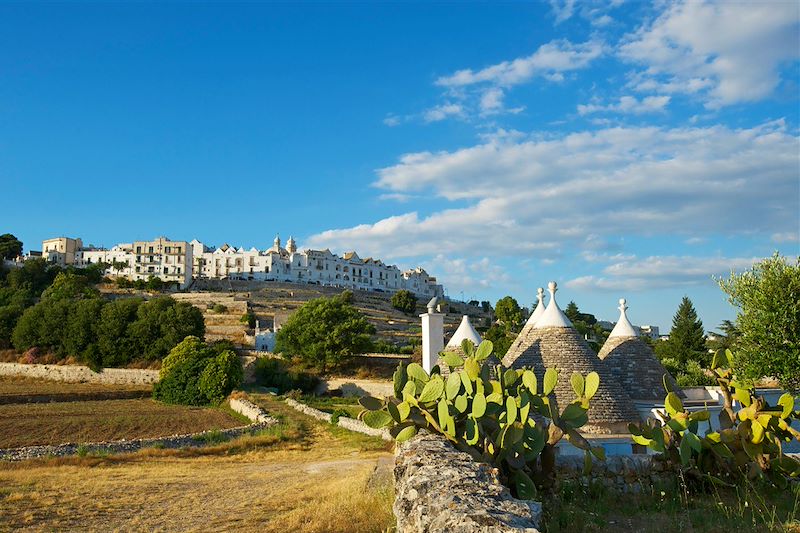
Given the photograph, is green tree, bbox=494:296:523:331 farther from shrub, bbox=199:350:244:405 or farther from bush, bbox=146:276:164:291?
bush, bbox=146:276:164:291

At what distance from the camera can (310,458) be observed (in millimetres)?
17625

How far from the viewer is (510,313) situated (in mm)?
67812

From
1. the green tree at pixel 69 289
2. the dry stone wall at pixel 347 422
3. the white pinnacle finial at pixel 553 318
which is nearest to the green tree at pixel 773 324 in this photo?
the white pinnacle finial at pixel 553 318

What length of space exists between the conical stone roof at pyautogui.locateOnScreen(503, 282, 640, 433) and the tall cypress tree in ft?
101

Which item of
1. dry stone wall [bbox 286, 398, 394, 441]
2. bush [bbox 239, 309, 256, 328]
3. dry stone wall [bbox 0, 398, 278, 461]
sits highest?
bush [bbox 239, 309, 256, 328]

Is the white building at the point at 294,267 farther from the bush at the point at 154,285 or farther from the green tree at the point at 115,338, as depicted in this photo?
the green tree at the point at 115,338

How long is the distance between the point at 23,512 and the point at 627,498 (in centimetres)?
913

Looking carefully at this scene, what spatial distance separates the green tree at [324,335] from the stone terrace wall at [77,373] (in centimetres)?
993

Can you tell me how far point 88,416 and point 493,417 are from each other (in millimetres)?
24711

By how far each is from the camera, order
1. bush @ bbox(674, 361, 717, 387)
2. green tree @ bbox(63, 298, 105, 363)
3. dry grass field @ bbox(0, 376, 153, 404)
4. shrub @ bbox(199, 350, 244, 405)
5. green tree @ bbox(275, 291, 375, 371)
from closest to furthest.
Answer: bush @ bbox(674, 361, 717, 387) < shrub @ bbox(199, 350, 244, 405) < dry grass field @ bbox(0, 376, 153, 404) < green tree @ bbox(275, 291, 375, 371) < green tree @ bbox(63, 298, 105, 363)

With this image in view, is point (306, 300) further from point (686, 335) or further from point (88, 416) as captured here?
point (88, 416)

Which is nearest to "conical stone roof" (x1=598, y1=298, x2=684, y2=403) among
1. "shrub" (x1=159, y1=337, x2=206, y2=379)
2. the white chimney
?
the white chimney

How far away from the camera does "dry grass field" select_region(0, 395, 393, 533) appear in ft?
28.8

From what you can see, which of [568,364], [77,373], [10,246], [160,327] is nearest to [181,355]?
[160,327]
